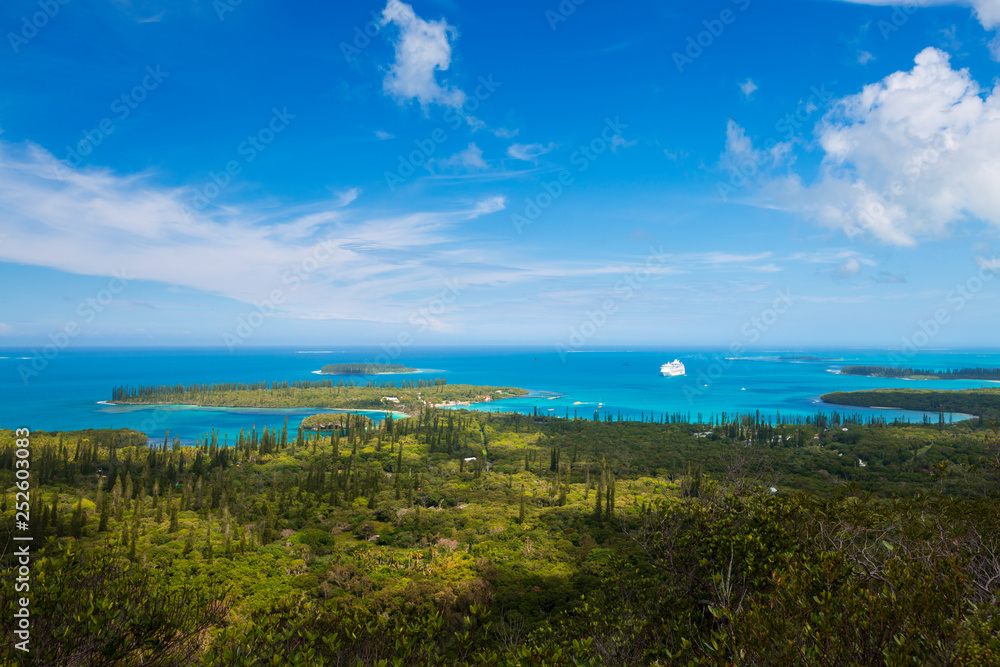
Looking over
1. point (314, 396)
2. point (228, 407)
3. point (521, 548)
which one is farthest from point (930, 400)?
point (228, 407)

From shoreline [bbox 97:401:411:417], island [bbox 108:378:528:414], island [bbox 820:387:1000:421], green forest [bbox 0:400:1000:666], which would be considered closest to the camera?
green forest [bbox 0:400:1000:666]

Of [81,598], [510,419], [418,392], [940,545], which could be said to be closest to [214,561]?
[81,598]

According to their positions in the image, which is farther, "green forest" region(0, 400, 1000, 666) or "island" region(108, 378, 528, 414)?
"island" region(108, 378, 528, 414)

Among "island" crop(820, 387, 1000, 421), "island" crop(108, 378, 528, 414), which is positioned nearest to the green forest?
"island" crop(820, 387, 1000, 421)

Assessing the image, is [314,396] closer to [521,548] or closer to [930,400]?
[521,548]

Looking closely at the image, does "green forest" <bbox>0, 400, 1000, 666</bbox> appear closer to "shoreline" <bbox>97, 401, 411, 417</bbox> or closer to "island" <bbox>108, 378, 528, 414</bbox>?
"shoreline" <bbox>97, 401, 411, 417</bbox>
